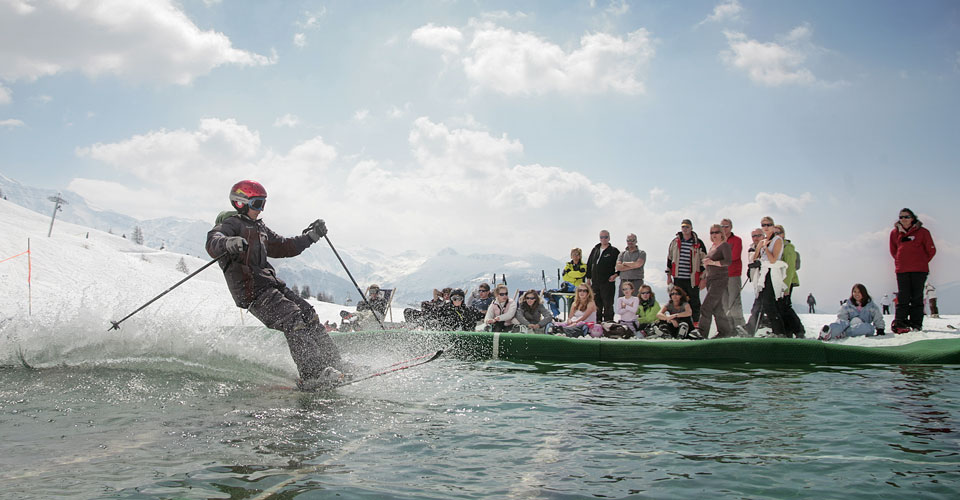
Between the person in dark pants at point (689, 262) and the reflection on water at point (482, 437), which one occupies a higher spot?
the person in dark pants at point (689, 262)

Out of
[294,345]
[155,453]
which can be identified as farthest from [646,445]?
[294,345]

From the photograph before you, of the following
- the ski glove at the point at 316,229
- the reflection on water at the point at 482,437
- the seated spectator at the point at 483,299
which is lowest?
the reflection on water at the point at 482,437

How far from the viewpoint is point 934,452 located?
12.9 ft

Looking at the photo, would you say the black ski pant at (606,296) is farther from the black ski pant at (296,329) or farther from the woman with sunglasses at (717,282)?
the black ski pant at (296,329)

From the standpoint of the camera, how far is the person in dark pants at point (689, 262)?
39.6 ft

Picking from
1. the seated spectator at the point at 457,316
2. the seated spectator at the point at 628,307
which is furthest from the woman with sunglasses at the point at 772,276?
the seated spectator at the point at 457,316

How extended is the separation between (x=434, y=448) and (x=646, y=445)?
1394mm

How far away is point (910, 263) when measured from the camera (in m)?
11.1

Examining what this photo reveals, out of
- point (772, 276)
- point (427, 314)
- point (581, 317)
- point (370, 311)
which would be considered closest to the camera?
point (772, 276)

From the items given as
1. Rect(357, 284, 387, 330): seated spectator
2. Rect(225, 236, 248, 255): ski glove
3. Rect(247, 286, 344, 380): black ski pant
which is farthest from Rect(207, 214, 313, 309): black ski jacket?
Rect(357, 284, 387, 330): seated spectator

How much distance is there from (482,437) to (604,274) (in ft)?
30.6

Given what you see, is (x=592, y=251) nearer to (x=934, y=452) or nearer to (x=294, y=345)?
(x=294, y=345)

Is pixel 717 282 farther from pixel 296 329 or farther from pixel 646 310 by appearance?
pixel 296 329

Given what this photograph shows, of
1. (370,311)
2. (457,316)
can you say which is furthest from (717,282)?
(370,311)
